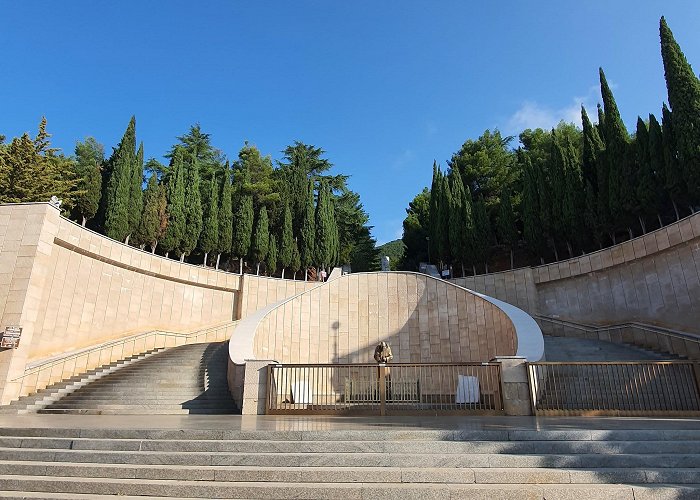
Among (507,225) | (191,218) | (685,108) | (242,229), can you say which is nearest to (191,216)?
(191,218)

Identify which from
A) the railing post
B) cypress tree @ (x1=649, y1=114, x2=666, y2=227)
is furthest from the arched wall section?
cypress tree @ (x1=649, y1=114, x2=666, y2=227)

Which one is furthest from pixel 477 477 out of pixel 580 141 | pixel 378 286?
pixel 580 141

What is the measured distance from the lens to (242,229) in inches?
896

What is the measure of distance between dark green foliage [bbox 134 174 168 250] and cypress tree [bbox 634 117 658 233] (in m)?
19.9

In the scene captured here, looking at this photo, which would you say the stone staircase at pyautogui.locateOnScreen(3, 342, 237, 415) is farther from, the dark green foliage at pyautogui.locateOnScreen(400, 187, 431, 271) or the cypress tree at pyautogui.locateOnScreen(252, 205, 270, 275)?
the dark green foliage at pyautogui.locateOnScreen(400, 187, 431, 271)

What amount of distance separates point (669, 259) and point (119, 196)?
21.0m

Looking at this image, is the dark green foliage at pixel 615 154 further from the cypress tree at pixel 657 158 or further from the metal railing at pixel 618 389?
the metal railing at pixel 618 389

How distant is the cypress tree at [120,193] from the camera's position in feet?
60.0

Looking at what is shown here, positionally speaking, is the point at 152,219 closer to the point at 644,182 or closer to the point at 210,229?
the point at 210,229

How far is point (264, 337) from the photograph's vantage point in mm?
14289

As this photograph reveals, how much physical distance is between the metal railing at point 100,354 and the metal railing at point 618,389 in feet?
39.6

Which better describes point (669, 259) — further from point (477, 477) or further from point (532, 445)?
point (477, 477)

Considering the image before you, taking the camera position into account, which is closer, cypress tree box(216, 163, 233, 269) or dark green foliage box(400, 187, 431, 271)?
cypress tree box(216, 163, 233, 269)

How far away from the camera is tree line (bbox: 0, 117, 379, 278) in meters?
18.0
